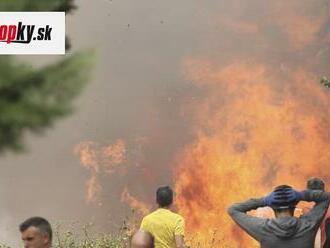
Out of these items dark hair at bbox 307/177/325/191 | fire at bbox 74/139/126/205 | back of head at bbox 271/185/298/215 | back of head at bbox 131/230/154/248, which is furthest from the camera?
fire at bbox 74/139/126/205

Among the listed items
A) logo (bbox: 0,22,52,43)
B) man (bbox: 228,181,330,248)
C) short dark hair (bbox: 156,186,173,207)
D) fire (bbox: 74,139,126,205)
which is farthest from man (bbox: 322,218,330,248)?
fire (bbox: 74,139,126,205)

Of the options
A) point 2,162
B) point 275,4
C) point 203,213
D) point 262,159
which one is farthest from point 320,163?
point 2,162

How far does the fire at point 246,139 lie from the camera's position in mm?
16719

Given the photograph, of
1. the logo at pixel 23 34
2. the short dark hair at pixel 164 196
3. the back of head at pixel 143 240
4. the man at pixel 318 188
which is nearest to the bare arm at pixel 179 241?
the short dark hair at pixel 164 196

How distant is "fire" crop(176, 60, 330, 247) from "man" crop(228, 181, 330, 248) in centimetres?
1222

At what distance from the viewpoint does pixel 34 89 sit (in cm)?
634

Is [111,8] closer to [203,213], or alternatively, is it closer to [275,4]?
[275,4]

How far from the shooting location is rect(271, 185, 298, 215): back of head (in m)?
3.53

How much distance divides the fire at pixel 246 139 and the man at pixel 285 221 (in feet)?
40.1

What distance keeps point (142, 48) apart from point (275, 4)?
4.25 m

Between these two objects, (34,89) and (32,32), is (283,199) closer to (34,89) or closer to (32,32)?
(34,89)

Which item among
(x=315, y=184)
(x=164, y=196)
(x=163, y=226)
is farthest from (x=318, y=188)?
(x=163, y=226)

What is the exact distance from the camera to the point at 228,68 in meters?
18.7

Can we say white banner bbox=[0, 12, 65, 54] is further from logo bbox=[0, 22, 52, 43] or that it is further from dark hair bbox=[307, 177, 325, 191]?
dark hair bbox=[307, 177, 325, 191]
